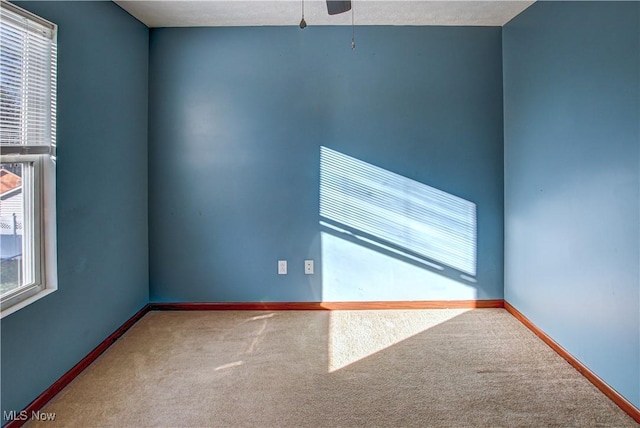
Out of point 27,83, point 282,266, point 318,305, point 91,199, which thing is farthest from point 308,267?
point 27,83

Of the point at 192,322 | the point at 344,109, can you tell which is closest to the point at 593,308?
the point at 344,109

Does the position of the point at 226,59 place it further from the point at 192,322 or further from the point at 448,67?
the point at 192,322

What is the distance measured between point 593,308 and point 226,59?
2.96 metres

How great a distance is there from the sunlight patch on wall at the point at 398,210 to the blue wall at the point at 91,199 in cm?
146

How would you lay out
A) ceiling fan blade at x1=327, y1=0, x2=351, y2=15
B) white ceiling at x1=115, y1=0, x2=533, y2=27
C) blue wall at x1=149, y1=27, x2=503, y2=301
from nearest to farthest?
1. ceiling fan blade at x1=327, y1=0, x2=351, y2=15
2. white ceiling at x1=115, y1=0, x2=533, y2=27
3. blue wall at x1=149, y1=27, x2=503, y2=301

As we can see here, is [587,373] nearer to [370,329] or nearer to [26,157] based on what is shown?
[370,329]

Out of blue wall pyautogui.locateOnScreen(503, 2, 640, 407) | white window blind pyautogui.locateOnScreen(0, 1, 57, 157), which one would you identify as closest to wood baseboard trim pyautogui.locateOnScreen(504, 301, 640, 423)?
blue wall pyautogui.locateOnScreen(503, 2, 640, 407)

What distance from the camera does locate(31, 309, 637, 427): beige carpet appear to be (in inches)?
67.7

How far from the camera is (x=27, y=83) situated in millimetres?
1768

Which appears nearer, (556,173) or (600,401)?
(600,401)

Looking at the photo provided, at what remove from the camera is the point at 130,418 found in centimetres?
171

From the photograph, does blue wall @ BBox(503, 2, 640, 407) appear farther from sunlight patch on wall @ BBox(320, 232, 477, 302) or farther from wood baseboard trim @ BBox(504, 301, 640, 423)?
sunlight patch on wall @ BBox(320, 232, 477, 302)

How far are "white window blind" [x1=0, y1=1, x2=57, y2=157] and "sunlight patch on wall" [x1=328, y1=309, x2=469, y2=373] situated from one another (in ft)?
6.48

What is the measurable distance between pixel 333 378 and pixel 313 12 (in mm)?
2447
